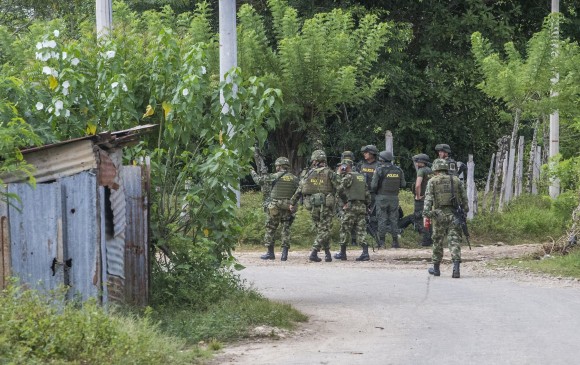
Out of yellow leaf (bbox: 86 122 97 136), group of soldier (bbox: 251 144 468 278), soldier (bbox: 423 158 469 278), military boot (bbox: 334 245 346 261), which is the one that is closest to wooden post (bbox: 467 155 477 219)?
group of soldier (bbox: 251 144 468 278)

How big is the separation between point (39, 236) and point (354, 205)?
9702 millimetres

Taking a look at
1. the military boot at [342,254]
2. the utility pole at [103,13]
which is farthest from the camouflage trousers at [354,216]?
the utility pole at [103,13]

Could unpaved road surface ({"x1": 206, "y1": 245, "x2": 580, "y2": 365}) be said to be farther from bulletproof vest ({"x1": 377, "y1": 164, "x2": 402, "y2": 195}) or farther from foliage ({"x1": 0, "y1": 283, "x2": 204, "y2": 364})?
bulletproof vest ({"x1": 377, "y1": 164, "x2": 402, "y2": 195})

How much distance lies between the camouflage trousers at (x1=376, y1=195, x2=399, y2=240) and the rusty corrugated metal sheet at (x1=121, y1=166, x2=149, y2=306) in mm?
9864

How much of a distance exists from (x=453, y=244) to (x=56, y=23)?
9032mm

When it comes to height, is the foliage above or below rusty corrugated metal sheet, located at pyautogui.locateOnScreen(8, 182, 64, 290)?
below

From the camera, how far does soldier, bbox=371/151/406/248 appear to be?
2150 cm

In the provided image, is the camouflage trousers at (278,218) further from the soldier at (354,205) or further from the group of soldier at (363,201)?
the soldier at (354,205)

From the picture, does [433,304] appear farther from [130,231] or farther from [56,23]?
[56,23]

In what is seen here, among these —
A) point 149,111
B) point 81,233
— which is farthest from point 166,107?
point 81,233

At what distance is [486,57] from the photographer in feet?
78.4

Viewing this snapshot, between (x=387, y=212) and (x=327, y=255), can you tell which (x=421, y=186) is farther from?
(x=327, y=255)

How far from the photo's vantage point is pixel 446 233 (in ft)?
55.1

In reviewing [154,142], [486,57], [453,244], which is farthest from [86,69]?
[486,57]
